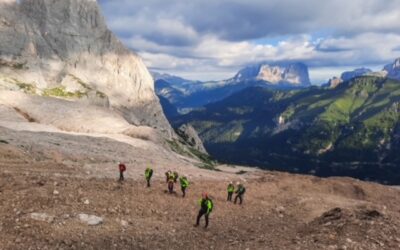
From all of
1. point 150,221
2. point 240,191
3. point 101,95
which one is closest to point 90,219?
point 150,221

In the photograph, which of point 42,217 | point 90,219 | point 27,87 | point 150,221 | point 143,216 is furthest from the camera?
point 27,87

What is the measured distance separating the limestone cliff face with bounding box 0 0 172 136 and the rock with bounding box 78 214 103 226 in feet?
371

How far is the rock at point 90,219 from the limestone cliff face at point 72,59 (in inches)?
4457

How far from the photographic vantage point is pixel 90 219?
3036 cm

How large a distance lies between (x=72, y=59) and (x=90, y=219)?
14305cm

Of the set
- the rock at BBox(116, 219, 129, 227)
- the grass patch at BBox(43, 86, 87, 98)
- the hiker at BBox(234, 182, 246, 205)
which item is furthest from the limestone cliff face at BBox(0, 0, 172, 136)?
the rock at BBox(116, 219, 129, 227)

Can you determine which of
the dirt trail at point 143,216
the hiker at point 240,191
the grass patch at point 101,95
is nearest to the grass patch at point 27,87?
the grass patch at point 101,95

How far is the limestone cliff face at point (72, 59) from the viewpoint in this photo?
149000mm

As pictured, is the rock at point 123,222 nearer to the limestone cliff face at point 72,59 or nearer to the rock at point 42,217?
the rock at point 42,217

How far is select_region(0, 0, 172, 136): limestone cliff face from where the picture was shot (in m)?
149

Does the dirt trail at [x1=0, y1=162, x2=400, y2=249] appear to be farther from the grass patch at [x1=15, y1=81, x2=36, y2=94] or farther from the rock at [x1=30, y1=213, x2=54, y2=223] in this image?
the grass patch at [x1=15, y1=81, x2=36, y2=94]

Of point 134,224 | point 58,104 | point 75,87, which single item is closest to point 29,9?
point 75,87

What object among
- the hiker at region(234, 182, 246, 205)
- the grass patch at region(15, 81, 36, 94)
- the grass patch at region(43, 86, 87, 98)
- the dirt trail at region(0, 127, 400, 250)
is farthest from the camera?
the grass patch at region(43, 86, 87, 98)

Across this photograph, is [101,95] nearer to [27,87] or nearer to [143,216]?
[27,87]
